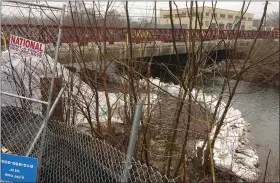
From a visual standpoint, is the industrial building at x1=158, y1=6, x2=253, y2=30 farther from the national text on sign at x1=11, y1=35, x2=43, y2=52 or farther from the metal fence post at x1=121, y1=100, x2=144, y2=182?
the national text on sign at x1=11, y1=35, x2=43, y2=52

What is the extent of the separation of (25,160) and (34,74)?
2166 mm

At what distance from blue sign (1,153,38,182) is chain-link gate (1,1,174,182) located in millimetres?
284

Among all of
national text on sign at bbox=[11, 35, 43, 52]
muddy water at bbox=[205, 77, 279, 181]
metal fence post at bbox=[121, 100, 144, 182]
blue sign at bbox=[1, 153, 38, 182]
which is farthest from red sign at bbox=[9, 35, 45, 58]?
muddy water at bbox=[205, 77, 279, 181]

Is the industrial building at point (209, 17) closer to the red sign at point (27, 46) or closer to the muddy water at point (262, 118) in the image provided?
the red sign at point (27, 46)

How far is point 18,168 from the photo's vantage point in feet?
7.63

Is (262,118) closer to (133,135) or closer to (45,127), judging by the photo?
(45,127)

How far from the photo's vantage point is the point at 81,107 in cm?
373

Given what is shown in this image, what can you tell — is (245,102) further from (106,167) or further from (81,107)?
(106,167)

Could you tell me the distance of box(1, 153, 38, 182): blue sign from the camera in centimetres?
229

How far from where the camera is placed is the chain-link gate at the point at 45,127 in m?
2.63

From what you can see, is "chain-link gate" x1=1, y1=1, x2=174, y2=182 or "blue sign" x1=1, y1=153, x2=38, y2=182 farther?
"chain-link gate" x1=1, y1=1, x2=174, y2=182

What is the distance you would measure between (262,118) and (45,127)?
9975 mm

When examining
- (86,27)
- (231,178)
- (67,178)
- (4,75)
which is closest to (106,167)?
(67,178)

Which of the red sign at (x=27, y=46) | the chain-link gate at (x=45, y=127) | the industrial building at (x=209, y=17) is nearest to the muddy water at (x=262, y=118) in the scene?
the industrial building at (x=209, y=17)
